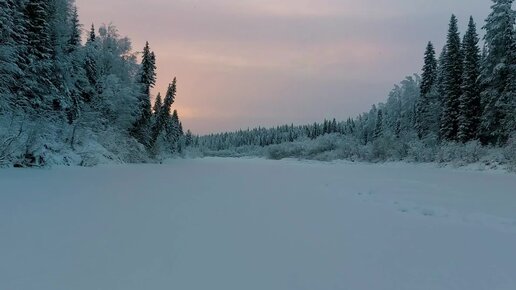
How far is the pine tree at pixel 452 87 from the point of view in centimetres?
3659

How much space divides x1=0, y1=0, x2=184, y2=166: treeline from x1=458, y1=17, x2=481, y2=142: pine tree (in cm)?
2758

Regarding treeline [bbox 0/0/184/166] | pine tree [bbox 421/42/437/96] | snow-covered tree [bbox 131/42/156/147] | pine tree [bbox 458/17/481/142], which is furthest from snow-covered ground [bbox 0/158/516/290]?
pine tree [bbox 421/42/437/96]

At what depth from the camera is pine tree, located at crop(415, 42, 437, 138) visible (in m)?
44.9

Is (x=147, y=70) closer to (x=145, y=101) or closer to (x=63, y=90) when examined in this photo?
(x=145, y=101)

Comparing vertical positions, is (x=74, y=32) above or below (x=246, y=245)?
above

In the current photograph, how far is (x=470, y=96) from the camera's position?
34.9m

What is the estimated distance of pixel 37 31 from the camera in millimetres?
21562

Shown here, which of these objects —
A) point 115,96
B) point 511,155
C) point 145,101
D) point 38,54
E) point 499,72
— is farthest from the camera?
point 145,101

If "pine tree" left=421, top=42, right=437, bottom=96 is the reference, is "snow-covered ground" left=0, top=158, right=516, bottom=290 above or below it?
below

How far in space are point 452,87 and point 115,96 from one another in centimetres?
2986

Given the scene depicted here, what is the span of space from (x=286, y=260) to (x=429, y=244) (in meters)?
2.00

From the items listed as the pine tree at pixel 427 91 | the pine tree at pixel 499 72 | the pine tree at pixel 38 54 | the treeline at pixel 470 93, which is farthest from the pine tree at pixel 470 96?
the pine tree at pixel 38 54

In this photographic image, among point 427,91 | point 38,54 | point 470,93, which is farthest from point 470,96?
point 38,54

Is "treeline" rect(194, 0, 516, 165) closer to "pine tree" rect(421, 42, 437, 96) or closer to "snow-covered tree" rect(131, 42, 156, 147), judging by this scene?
"pine tree" rect(421, 42, 437, 96)
